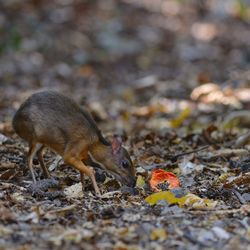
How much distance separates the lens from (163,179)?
19.6 ft

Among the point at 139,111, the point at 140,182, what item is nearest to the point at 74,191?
the point at 140,182

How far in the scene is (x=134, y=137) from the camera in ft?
26.1

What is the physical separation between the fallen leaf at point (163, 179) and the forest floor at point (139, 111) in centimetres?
8

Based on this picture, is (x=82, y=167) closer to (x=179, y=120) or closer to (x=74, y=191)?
(x=74, y=191)

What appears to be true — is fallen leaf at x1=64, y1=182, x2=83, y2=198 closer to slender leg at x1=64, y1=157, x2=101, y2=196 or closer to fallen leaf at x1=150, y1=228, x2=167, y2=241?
slender leg at x1=64, y1=157, x2=101, y2=196

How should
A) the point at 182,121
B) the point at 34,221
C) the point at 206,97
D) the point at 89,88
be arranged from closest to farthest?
the point at 34,221 < the point at 182,121 < the point at 206,97 < the point at 89,88

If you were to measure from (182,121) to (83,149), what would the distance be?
8.73ft

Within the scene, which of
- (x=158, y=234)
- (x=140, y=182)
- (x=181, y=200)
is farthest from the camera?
(x=140, y=182)

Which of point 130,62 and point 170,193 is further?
point 130,62

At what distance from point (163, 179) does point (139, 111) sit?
3714 mm

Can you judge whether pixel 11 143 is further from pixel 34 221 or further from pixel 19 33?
pixel 19 33

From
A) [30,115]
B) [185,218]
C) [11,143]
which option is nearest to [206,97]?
[11,143]

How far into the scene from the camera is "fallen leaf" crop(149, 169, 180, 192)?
19.5 ft

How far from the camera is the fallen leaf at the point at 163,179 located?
19.5ft
